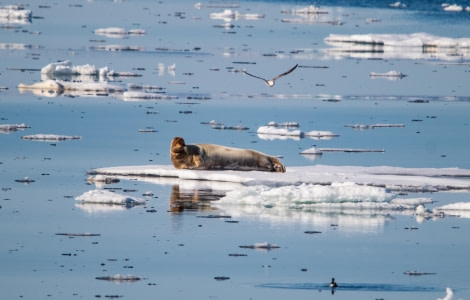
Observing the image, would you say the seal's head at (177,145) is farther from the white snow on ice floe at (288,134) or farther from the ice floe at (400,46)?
the ice floe at (400,46)

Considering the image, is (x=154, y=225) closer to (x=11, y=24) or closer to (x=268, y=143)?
(x=268, y=143)

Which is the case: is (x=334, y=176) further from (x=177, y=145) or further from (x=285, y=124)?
(x=285, y=124)

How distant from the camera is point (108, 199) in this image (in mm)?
13836

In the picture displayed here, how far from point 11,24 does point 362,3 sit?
31.4 meters

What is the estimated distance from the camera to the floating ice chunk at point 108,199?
543 inches

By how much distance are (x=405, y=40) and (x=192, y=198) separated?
Answer: 25492 millimetres

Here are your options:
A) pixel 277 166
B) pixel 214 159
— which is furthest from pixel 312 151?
pixel 214 159

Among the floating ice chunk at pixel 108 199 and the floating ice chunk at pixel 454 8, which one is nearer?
the floating ice chunk at pixel 108 199

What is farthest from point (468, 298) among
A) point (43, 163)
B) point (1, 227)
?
point (43, 163)

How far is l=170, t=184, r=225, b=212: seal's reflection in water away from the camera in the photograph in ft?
44.9

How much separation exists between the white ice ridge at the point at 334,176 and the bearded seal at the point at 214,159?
0.14 metres

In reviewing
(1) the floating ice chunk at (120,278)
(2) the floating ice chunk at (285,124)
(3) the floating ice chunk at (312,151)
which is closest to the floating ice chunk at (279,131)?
(2) the floating ice chunk at (285,124)

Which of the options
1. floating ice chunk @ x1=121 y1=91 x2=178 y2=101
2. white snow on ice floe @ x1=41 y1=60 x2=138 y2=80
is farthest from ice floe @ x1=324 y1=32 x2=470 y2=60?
floating ice chunk @ x1=121 y1=91 x2=178 y2=101

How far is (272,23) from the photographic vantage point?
4959cm
